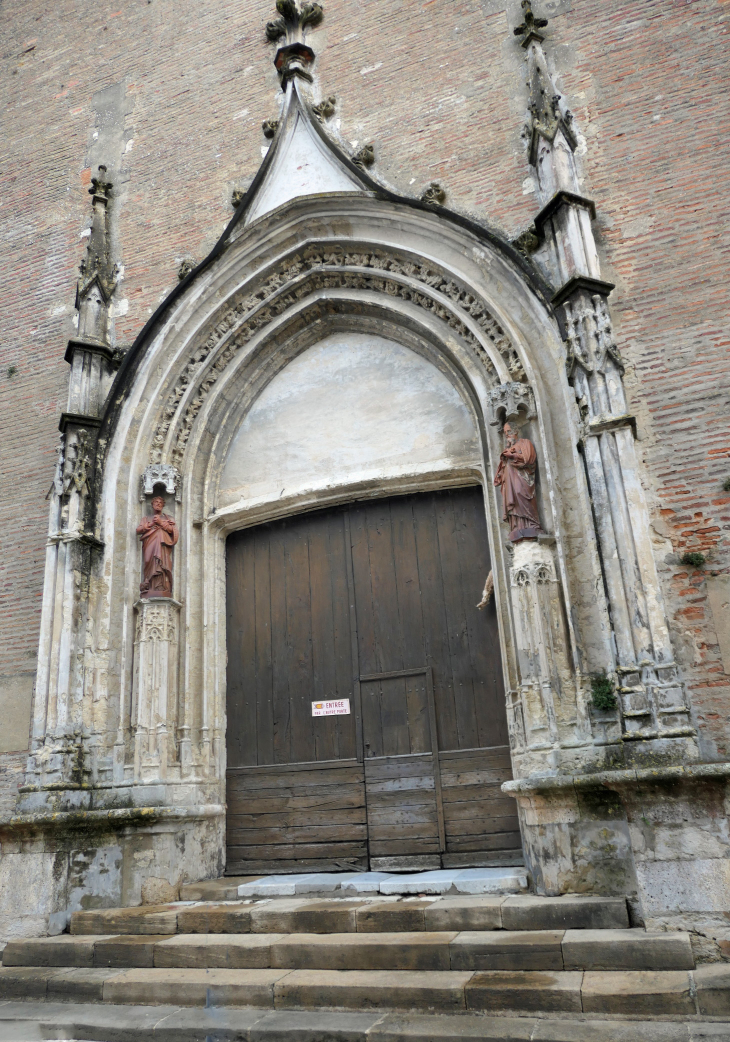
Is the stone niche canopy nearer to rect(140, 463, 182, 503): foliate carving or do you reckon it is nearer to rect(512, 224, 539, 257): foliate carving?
rect(140, 463, 182, 503): foliate carving

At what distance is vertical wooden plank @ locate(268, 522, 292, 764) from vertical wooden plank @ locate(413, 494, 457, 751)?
1.29 metres

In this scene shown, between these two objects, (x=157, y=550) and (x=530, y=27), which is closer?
(x=157, y=550)

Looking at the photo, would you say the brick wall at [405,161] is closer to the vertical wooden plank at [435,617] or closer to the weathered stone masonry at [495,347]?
the weathered stone masonry at [495,347]

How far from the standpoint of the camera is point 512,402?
628cm

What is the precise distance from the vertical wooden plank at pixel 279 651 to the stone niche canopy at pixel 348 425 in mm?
459

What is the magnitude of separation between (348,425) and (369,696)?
95.3 inches

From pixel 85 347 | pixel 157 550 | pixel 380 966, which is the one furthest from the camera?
pixel 85 347

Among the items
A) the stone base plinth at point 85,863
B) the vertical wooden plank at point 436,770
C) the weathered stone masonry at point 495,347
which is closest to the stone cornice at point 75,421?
the weathered stone masonry at point 495,347

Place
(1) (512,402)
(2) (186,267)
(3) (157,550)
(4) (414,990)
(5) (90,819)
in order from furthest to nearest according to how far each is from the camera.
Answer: (2) (186,267) → (3) (157,550) → (1) (512,402) → (5) (90,819) → (4) (414,990)

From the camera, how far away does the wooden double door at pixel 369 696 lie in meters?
6.30

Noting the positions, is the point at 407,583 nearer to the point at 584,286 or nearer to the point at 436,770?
the point at 436,770

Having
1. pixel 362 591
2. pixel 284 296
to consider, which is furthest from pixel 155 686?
pixel 284 296

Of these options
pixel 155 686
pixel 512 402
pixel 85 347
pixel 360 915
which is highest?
pixel 85 347

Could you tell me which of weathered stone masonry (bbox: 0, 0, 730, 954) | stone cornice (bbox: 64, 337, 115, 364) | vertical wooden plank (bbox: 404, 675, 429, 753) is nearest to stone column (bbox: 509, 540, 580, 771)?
weathered stone masonry (bbox: 0, 0, 730, 954)
